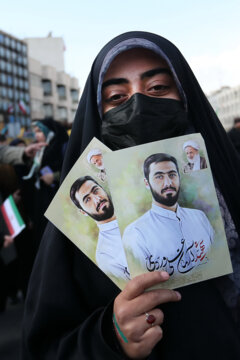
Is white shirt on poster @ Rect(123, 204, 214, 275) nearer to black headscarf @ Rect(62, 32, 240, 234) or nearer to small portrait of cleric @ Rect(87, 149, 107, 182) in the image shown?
small portrait of cleric @ Rect(87, 149, 107, 182)

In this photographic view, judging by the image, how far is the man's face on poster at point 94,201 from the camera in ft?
3.33

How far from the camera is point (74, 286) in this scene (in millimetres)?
1127

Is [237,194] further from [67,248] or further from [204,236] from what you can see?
[67,248]

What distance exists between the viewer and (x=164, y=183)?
0.95 m

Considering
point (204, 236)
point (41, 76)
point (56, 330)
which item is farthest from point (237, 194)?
point (41, 76)

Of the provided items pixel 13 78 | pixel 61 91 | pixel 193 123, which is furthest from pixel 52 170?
pixel 61 91

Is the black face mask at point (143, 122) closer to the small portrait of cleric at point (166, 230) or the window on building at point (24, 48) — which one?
the small portrait of cleric at point (166, 230)

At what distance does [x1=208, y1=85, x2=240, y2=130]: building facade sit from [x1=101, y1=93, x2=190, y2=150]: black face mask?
2591 inches

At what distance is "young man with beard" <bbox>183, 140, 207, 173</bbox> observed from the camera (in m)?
0.98

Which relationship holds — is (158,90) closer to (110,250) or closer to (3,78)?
(110,250)

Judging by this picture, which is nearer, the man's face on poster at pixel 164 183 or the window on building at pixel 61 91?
the man's face on poster at pixel 164 183

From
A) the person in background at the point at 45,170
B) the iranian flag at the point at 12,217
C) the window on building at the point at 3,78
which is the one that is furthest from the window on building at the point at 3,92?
the iranian flag at the point at 12,217

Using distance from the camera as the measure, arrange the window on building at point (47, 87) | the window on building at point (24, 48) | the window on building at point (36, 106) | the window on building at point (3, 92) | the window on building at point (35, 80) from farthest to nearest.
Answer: the window on building at point (47, 87) → the window on building at point (36, 106) → the window on building at point (35, 80) → the window on building at point (24, 48) → the window on building at point (3, 92)

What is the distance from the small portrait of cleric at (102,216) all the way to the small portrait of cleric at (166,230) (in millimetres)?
87
